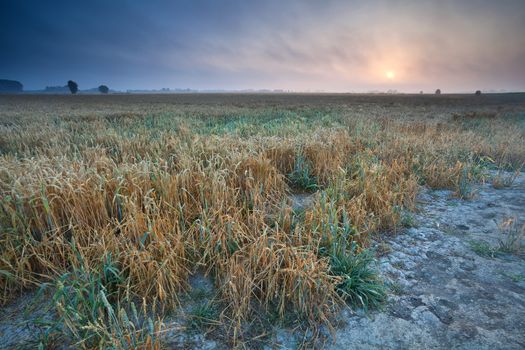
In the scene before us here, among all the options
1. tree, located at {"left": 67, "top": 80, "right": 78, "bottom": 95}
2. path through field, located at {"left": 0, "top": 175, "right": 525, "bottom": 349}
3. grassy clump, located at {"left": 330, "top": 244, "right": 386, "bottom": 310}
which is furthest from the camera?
tree, located at {"left": 67, "top": 80, "right": 78, "bottom": 95}

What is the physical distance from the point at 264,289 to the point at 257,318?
292 millimetres

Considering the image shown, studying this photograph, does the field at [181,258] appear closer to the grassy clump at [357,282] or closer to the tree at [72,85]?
the grassy clump at [357,282]

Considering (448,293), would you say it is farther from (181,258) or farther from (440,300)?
(181,258)

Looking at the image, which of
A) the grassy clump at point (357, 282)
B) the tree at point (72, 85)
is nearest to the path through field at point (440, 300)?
the grassy clump at point (357, 282)

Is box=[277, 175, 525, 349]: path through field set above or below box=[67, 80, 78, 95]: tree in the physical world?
below

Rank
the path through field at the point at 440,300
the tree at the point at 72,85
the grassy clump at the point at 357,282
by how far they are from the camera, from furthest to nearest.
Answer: the tree at the point at 72,85 < the grassy clump at the point at 357,282 < the path through field at the point at 440,300

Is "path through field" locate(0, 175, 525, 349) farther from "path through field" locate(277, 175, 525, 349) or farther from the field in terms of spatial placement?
the field

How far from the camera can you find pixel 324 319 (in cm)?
200

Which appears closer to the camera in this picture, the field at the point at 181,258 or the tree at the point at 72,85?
the field at the point at 181,258

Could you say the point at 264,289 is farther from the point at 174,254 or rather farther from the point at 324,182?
the point at 324,182

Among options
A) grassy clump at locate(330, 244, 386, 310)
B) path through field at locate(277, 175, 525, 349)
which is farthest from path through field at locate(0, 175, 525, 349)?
grassy clump at locate(330, 244, 386, 310)

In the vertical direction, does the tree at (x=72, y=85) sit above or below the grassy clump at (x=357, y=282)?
above

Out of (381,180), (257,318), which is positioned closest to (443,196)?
(381,180)

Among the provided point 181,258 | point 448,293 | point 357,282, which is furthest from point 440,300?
point 181,258
